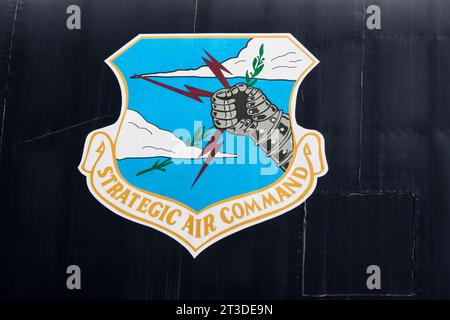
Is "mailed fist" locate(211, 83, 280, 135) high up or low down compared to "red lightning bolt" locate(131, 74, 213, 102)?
down

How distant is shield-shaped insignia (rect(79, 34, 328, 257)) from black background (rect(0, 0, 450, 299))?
0.10m

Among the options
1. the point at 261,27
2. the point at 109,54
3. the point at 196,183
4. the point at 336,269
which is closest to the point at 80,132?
the point at 109,54

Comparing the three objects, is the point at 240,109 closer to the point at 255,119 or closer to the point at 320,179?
the point at 255,119

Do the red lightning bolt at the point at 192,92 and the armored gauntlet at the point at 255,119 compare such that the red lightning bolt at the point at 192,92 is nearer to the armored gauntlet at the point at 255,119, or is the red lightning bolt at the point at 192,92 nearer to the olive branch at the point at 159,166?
the armored gauntlet at the point at 255,119

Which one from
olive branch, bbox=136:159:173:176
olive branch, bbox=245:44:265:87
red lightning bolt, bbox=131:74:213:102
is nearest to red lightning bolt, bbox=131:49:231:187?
red lightning bolt, bbox=131:74:213:102

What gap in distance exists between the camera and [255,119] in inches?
227

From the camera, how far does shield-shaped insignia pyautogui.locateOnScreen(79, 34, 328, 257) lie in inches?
223

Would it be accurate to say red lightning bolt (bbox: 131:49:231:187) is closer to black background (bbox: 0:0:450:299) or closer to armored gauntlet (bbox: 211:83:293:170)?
armored gauntlet (bbox: 211:83:293:170)

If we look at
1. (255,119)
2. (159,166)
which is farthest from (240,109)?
(159,166)

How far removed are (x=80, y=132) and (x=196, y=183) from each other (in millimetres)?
1048

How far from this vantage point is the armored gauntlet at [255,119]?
5703mm

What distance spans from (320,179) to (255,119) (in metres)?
0.70

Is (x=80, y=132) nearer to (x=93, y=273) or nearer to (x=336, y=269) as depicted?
(x=93, y=273)
